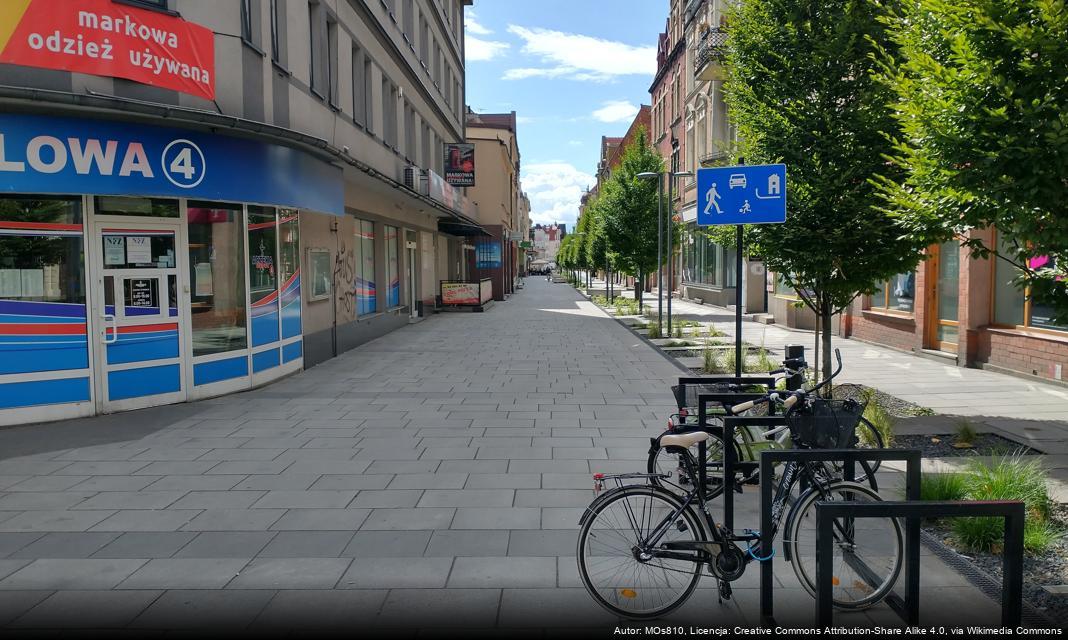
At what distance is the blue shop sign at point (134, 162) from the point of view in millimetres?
8633

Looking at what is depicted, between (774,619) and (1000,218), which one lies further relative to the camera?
(1000,218)

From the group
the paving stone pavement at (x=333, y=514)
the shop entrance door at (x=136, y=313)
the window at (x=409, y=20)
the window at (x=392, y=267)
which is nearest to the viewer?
the paving stone pavement at (x=333, y=514)

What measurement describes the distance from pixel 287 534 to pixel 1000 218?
5471 mm

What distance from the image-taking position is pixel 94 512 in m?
5.76

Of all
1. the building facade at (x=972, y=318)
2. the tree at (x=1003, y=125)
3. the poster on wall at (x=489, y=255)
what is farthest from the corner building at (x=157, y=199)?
the poster on wall at (x=489, y=255)

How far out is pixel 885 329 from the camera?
16.3m

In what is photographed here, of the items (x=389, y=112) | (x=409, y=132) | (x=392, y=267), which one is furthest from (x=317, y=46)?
(x=409, y=132)

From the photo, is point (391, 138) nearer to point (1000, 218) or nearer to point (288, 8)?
point (288, 8)

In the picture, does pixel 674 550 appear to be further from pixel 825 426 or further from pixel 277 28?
pixel 277 28

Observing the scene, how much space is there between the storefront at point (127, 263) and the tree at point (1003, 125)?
8692 millimetres

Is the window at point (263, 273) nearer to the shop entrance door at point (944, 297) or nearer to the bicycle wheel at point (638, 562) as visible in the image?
the bicycle wheel at point (638, 562)

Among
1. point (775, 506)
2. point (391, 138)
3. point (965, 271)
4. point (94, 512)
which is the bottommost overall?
point (94, 512)

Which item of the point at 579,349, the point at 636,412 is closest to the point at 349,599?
the point at 636,412

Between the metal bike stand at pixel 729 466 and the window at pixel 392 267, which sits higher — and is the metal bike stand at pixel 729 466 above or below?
below
